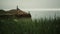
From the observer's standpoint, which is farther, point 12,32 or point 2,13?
point 2,13

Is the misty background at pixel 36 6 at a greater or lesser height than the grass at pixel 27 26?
greater

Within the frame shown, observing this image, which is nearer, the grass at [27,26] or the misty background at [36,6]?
the grass at [27,26]

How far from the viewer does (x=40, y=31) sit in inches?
57.1

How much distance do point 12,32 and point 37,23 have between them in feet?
0.93

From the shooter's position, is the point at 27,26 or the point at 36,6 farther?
the point at 36,6

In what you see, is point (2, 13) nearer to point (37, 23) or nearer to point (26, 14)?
point (26, 14)

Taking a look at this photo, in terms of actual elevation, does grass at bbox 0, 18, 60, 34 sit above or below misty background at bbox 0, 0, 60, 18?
below

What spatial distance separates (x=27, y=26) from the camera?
1479mm

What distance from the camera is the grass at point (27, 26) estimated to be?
144cm

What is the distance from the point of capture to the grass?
1439mm

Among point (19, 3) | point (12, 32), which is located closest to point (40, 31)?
point (12, 32)

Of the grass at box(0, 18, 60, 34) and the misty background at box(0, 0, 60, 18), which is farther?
the misty background at box(0, 0, 60, 18)

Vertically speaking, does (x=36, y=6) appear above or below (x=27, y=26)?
above

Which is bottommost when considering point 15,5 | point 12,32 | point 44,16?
point 12,32
